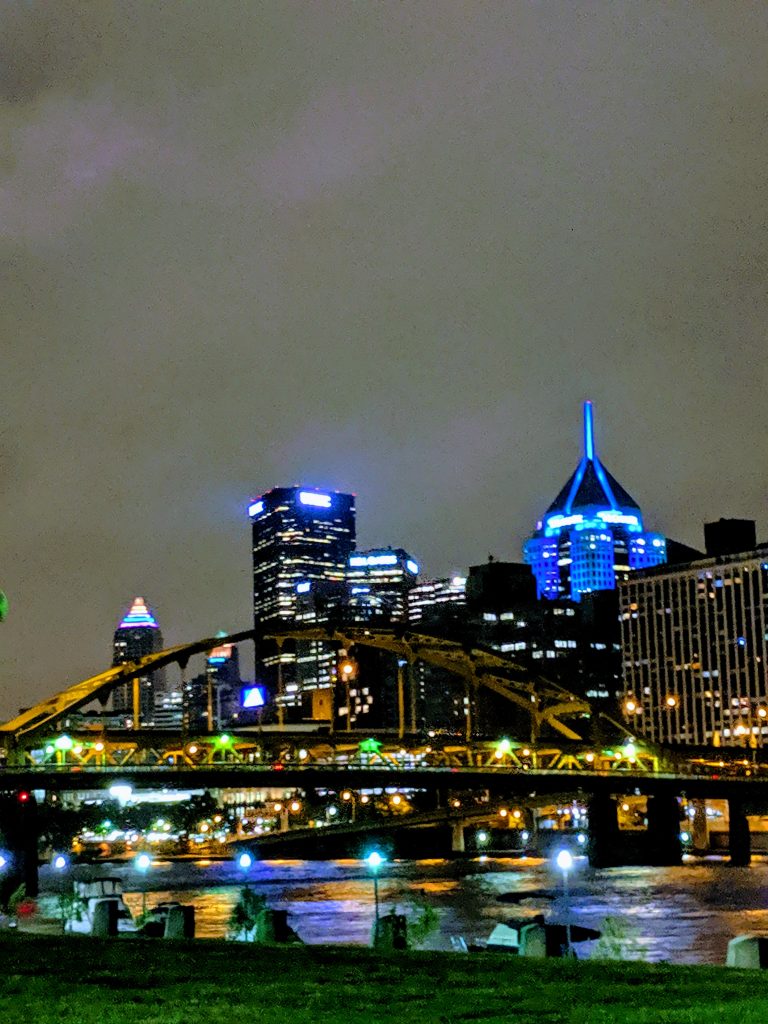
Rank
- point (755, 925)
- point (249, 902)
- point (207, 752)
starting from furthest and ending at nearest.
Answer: point (207, 752), point (755, 925), point (249, 902)

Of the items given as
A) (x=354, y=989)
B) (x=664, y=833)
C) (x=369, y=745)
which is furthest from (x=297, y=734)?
(x=354, y=989)

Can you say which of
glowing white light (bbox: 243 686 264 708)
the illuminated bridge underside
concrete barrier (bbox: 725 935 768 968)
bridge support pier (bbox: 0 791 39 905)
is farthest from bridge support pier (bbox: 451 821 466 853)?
concrete barrier (bbox: 725 935 768 968)

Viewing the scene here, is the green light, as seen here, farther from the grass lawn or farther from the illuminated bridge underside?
the grass lawn

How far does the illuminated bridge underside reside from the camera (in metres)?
158

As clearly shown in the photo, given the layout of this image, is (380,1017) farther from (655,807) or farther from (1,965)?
(655,807)

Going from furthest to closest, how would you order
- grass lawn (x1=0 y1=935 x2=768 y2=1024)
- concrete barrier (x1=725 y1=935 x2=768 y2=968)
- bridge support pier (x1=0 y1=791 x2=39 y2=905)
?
bridge support pier (x1=0 y1=791 x2=39 y2=905) → concrete barrier (x1=725 y1=935 x2=768 y2=968) → grass lawn (x1=0 y1=935 x2=768 y2=1024)

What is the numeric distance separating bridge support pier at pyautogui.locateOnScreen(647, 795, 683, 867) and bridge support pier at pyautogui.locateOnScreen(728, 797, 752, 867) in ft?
18.5

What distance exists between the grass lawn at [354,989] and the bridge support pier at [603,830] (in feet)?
461

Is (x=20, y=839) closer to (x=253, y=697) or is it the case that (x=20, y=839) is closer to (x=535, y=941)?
(x=253, y=697)

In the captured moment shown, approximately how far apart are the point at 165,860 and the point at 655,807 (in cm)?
6282

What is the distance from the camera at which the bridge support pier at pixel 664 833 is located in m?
160

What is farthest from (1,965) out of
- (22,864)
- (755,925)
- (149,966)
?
(22,864)

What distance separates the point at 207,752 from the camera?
616ft

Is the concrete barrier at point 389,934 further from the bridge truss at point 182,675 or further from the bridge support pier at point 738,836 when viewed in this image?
the bridge support pier at point 738,836
